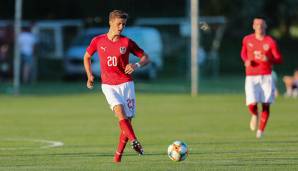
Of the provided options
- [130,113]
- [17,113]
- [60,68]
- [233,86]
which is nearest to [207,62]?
[60,68]

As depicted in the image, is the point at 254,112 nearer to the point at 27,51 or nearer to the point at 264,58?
the point at 264,58

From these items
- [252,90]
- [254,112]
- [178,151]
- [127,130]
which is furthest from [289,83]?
[178,151]

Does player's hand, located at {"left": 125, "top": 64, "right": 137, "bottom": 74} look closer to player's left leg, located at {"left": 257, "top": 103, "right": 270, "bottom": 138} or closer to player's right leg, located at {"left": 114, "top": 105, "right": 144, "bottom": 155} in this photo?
player's right leg, located at {"left": 114, "top": 105, "right": 144, "bottom": 155}

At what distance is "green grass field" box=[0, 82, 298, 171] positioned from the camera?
13953mm

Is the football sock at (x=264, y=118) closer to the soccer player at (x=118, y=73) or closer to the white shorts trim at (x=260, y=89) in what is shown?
the white shorts trim at (x=260, y=89)

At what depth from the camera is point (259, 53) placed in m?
19.3

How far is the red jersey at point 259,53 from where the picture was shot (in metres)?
19.2

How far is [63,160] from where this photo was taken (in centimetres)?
1442

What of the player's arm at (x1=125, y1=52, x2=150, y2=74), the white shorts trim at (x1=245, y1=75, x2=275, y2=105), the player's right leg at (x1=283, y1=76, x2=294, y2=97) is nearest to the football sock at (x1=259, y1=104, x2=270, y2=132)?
the white shorts trim at (x1=245, y1=75, x2=275, y2=105)

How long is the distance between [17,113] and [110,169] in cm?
1376

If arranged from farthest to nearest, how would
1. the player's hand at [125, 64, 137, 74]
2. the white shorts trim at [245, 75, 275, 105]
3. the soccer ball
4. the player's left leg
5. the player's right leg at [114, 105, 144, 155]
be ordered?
1. the white shorts trim at [245, 75, 275, 105]
2. the player's left leg
3. the player's hand at [125, 64, 137, 74]
4. the player's right leg at [114, 105, 144, 155]
5. the soccer ball

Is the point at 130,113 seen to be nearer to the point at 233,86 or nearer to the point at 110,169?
the point at 110,169

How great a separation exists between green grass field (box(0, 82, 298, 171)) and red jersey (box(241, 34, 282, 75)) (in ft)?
4.14

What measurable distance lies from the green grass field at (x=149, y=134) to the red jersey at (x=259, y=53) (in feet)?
4.14
